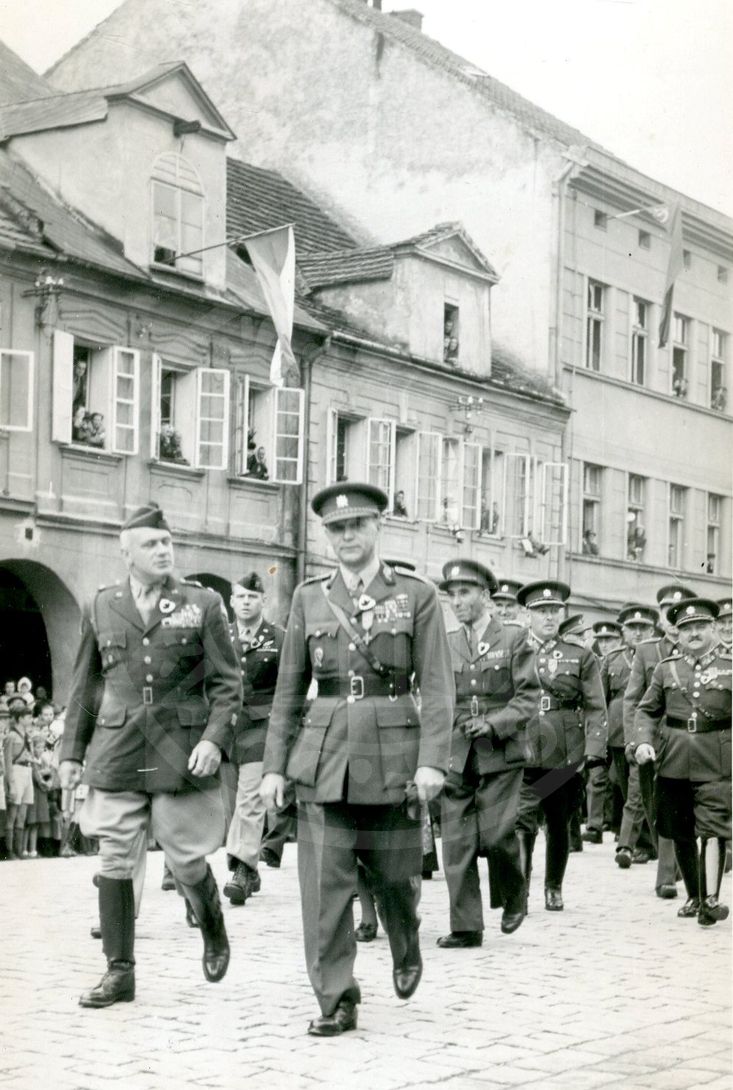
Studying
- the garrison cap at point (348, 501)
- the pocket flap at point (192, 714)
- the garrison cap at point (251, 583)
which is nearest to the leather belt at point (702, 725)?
the garrison cap at point (251, 583)

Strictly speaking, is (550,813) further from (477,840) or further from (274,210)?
(274,210)

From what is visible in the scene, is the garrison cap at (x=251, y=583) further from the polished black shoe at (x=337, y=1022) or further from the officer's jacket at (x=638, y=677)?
the polished black shoe at (x=337, y=1022)

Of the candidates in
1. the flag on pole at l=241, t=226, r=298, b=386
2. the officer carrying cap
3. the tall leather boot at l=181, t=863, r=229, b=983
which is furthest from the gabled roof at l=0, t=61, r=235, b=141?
the tall leather boot at l=181, t=863, r=229, b=983

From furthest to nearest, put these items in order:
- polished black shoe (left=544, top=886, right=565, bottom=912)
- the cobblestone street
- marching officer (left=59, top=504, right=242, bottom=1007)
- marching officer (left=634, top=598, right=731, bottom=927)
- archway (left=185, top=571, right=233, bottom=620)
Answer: archway (left=185, top=571, right=233, bottom=620) < polished black shoe (left=544, top=886, right=565, bottom=912) < marching officer (left=634, top=598, right=731, bottom=927) < marching officer (left=59, top=504, right=242, bottom=1007) < the cobblestone street

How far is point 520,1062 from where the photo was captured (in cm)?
564

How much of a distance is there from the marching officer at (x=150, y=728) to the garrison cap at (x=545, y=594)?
4.90 meters

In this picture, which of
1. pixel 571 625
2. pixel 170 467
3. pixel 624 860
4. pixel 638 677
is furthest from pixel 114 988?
pixel 170 467

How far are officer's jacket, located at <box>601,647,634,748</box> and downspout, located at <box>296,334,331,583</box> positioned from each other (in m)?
3.05

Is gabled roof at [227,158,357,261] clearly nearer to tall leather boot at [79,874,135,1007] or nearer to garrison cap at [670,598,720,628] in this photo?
garrison cap at [670,598,720,628]

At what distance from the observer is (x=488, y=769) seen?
8898mm

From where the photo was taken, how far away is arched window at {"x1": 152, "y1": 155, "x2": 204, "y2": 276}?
529 inches

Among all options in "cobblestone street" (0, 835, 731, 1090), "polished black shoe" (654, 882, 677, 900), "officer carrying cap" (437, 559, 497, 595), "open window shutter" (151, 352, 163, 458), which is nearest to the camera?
"cobblestone street" (0, 835, 731, 1090)

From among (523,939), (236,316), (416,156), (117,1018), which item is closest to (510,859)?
(523,939)

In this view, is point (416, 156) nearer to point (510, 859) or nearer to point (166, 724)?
point (510, 859)
